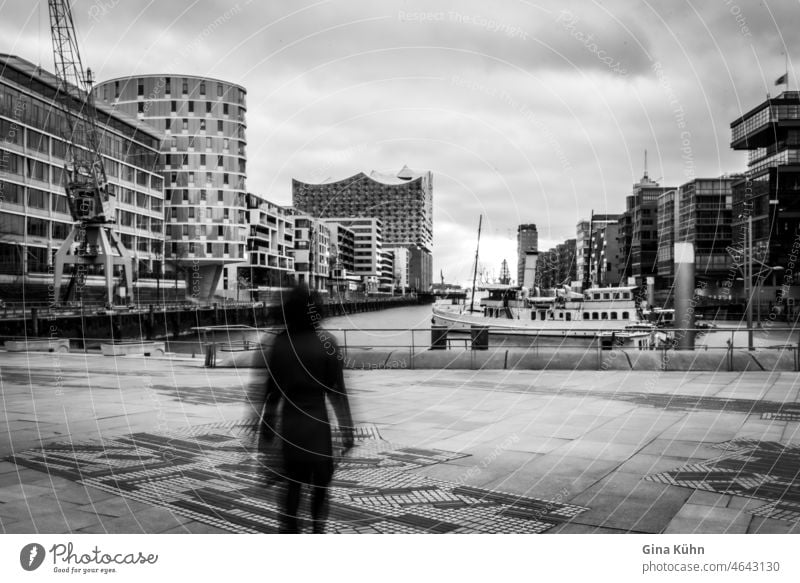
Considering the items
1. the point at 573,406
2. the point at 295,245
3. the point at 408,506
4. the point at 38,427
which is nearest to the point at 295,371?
the point at 408,506

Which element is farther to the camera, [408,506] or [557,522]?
[408,506]

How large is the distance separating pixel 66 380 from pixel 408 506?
13147 mm

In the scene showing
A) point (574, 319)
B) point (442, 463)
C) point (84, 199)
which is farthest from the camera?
point (574, 319)

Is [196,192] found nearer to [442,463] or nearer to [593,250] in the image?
[442,463]

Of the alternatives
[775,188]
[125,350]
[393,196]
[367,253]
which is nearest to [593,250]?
[367,253]

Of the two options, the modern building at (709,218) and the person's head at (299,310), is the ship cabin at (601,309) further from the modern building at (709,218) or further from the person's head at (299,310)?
the person's head at (299,310)

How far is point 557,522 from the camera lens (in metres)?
5.37

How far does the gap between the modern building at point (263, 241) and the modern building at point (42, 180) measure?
55.4ft

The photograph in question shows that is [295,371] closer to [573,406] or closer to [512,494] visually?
[512,494]

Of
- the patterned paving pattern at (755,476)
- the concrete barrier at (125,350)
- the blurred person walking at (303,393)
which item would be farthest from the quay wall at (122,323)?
the blurred person walking at (303,393)

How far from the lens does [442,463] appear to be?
24.8 feet

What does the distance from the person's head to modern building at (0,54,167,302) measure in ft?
138

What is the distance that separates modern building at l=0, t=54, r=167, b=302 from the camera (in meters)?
49.9

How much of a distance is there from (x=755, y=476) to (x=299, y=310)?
16.7 ft
